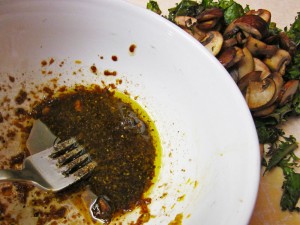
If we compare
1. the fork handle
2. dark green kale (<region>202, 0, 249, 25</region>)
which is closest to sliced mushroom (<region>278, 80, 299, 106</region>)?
dark green kale (<region>202, 0, 249, 25</region>)

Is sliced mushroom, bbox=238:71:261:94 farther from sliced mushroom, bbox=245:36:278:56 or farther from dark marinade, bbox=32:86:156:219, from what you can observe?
dark marinade, bbox=32:86:156:219

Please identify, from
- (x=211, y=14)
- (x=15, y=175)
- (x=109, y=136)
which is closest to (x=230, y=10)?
(x=211, y=14)

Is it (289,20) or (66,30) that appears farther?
(289,20)

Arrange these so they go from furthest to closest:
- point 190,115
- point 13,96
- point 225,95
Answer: point 13,96
point 190,115
point 225,95

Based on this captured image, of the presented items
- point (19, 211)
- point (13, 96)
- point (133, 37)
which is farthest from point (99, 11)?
point (19, 211)

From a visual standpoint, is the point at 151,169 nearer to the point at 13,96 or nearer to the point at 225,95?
the point at 225,95

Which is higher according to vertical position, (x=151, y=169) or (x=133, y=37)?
(x=133, y=37)
